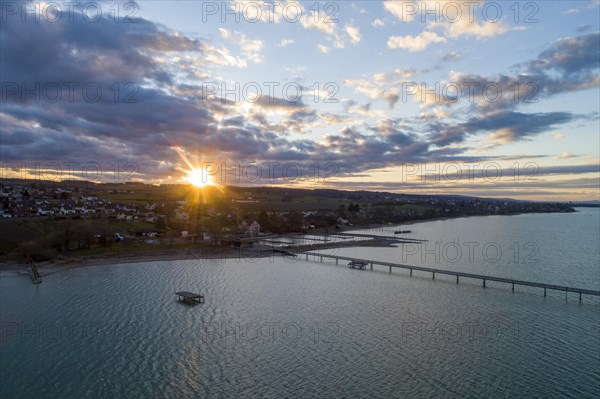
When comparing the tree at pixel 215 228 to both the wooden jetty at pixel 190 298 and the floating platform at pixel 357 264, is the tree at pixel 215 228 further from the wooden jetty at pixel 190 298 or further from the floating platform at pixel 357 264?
the wooden jetty at pixel 190 298

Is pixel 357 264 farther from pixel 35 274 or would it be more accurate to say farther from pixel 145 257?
pixel 35 274

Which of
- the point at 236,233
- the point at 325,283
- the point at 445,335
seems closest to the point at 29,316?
the point at 325,283

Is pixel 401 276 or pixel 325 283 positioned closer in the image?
pixel 325 283

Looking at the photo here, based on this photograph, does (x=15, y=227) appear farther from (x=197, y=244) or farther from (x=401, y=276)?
(x=401, y=276)

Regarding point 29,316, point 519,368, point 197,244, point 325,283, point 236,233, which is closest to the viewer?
point 519,368

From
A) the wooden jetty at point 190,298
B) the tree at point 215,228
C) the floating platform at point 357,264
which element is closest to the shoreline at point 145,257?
the tree at point 215,228

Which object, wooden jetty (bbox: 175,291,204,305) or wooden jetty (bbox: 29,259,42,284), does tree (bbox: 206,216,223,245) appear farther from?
wooden jetty (bbox: 175,291,204,305)

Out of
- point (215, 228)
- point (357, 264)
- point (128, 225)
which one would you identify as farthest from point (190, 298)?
point (215, 228)

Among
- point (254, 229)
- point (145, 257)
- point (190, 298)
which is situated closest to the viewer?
point (190, 298)

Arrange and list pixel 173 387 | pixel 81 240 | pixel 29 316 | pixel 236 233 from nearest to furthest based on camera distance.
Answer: pixel 173 387
pixel 29 316
pixel 81 240
pixel 236 233
